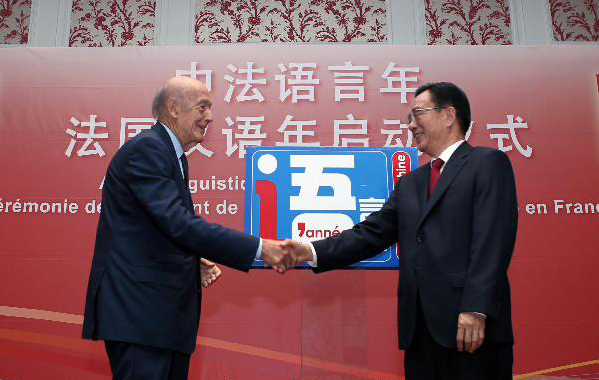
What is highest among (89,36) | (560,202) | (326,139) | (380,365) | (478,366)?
(89,36)

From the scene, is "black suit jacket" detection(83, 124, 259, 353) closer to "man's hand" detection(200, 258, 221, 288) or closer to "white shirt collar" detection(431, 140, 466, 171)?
"man's hand" detection(200, 258, 221, 288)

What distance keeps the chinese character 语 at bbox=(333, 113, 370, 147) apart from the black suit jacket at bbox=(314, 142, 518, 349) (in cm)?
128

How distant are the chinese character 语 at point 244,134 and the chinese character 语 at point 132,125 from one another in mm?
Answer: 432

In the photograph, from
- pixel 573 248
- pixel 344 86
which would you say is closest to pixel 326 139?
pixel 344 86

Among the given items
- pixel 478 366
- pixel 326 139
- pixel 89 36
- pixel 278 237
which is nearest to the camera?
pixel 478 366

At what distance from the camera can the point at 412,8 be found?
11.9 feet

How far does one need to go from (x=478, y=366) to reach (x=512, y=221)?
403 mm

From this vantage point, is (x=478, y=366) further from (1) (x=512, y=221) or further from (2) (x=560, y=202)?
(2) (x=560, y=202)

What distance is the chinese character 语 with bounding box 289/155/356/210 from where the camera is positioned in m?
2.30

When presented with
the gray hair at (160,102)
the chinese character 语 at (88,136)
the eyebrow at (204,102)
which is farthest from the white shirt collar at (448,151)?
the chinese character 语 at (88,136)

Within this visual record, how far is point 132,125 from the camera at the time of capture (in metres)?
3.08

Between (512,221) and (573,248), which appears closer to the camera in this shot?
(512,221)

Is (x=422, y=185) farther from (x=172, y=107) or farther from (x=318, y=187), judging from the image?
(x=172, y=107)

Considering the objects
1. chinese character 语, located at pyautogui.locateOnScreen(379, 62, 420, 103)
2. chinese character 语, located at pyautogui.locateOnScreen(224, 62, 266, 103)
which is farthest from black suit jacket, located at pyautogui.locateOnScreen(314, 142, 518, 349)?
chinese character 语, located at pyautogui.locateOnScreen(224, 62, 266, 103)
